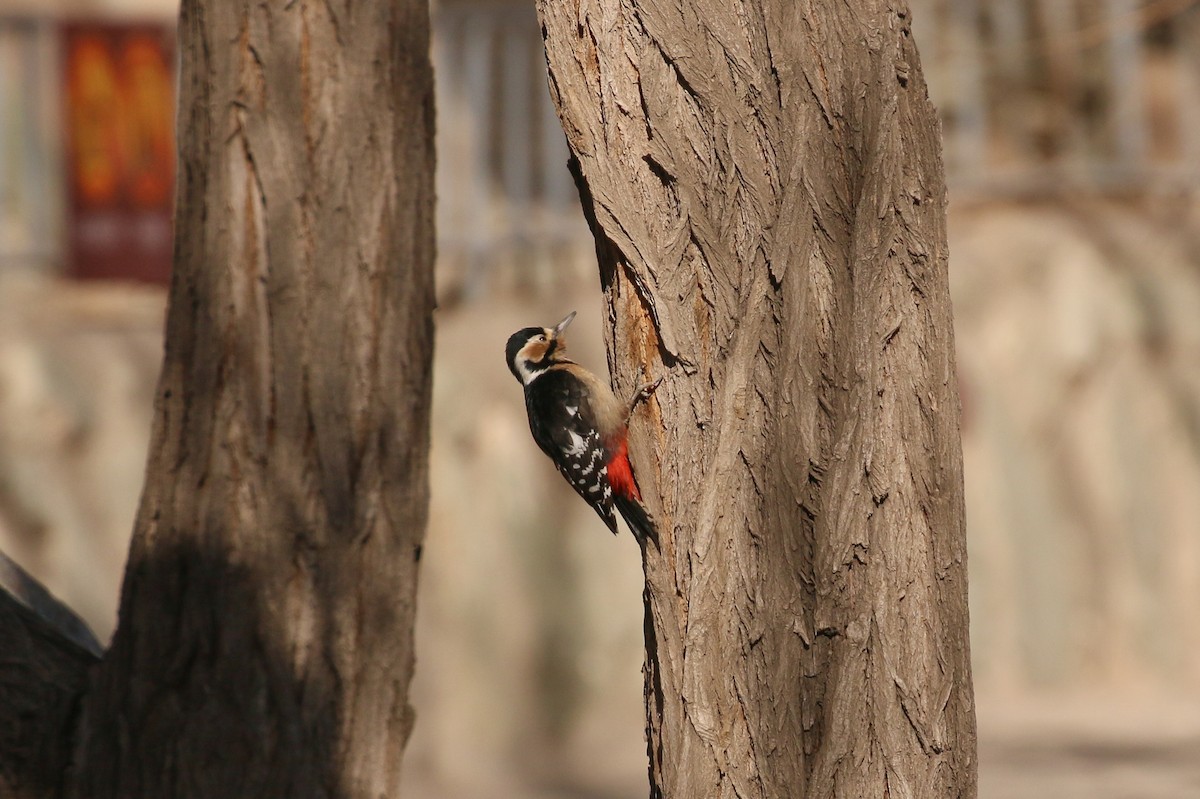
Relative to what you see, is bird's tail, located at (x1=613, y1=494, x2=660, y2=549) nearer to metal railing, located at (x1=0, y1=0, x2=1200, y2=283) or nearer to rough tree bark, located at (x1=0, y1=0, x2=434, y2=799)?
rough tree bark, located at (x1=0, y1=0, x2=434, y2=799)

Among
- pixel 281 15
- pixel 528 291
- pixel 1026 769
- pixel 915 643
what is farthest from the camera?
pixel 528 291

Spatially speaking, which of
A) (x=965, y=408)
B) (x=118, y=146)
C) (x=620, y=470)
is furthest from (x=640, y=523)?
(x=118, y=146)

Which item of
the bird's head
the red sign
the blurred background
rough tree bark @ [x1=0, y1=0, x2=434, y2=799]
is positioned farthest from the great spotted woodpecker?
the red sign

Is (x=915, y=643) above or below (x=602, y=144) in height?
below

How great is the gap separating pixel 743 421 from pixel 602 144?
1.84 ft

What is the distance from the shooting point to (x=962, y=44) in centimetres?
1028

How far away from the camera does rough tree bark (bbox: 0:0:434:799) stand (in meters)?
3.58

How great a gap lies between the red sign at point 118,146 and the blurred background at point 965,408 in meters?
0.14

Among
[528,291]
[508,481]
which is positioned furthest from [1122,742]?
[528,291]

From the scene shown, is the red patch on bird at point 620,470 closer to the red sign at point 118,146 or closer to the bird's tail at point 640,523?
the bird's tail at point 640,523

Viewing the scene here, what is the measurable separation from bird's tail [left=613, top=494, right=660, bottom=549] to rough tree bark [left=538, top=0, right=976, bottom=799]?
126 mm

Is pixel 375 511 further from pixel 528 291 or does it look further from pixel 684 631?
pixel 528 291

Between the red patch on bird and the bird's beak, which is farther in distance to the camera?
the bird's beak

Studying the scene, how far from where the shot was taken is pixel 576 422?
4246 mm
